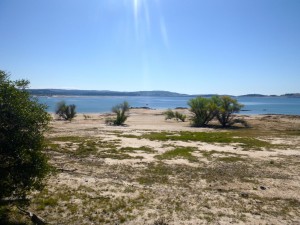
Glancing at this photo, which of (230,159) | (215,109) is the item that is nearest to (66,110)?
(215,109)

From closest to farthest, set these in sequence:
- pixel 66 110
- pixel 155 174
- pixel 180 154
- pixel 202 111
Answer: pixel 155 174, pixel 180 154, pixel 202 111, pixel 66 110

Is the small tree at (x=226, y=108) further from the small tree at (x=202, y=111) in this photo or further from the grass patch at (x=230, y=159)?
the grass patch at (x=230, y=159)

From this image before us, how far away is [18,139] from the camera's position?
11.1 meters

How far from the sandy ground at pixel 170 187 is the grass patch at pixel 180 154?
171 millimetres

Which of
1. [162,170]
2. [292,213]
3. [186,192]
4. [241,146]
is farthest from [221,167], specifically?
[241,146]

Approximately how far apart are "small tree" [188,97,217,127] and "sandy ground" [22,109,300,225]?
2988 centimetres

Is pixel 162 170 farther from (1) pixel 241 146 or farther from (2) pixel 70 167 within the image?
(1) pixel 241 146

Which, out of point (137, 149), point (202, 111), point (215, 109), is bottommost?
point (137, 149)

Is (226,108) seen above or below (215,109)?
above

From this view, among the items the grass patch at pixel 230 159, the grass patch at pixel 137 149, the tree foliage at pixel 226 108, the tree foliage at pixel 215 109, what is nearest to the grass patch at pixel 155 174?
the grass patch at pixel 230 159

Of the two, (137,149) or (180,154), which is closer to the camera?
(180,154)

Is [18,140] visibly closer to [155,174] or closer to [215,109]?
[155,174]

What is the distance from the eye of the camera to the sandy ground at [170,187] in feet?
41.3

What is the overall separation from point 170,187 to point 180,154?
9.67 metres
